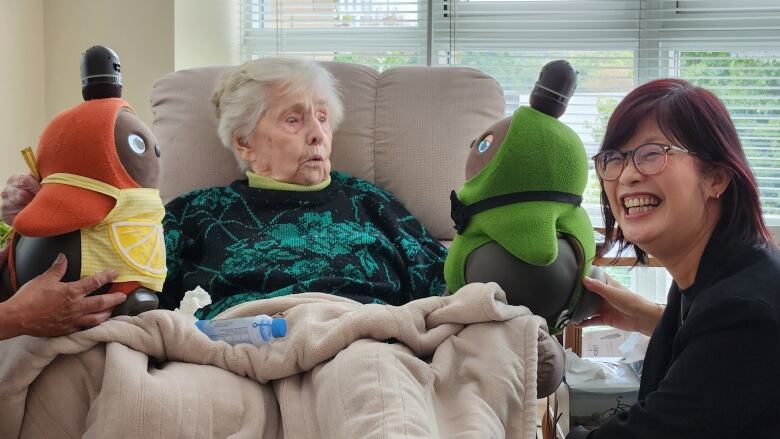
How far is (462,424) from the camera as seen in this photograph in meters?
1.15

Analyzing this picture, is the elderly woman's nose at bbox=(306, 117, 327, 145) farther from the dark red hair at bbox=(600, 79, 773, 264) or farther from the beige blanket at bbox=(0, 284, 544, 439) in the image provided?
the dark red hair at bbox=(600, 79, 773, 264)

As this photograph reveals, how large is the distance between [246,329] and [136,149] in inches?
13.3

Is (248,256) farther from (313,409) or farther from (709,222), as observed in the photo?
(709,222)

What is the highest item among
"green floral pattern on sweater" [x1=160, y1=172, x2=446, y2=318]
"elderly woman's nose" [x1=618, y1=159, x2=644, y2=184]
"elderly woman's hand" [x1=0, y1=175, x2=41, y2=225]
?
"elderly woman's nose" [x1=618, y1=159, x2=644, y2=184]

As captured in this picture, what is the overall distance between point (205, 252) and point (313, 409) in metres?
0.63

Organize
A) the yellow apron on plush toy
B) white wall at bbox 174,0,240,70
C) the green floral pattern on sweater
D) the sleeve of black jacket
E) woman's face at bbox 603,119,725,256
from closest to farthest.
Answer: the sleeve of black jacket → woman's face at bbox 603,119,725,256 → the yellow apron on plush toy → the green floral pattern on sweater → white wall at bbox 174,0,240,70

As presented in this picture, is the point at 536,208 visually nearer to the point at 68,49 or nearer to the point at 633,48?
the point at 633,48

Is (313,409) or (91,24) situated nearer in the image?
(313,409)

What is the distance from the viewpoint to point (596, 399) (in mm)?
1708

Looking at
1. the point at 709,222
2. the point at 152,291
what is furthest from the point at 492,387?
the point at 152,291

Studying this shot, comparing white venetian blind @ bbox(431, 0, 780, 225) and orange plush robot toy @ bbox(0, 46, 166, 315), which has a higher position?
white venetian blind @ bbox(431, 0, 780, 225)

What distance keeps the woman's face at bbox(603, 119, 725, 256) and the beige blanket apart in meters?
0.23

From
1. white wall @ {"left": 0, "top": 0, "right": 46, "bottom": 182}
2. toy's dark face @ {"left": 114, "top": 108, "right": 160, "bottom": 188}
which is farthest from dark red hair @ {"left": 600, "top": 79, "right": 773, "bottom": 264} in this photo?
white wall @ {"left": 0, "top": 0, "right": 46, "bottom": 182}

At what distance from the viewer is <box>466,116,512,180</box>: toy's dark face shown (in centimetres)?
140
